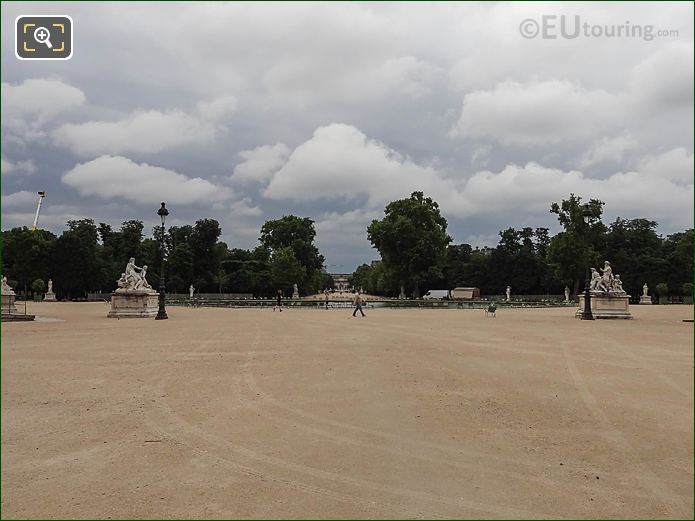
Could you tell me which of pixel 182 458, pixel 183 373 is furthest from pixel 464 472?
pixel 183 373

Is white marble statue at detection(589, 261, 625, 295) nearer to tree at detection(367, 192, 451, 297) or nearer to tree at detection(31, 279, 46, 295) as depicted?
tree at detection(367, 192, 451, 297)

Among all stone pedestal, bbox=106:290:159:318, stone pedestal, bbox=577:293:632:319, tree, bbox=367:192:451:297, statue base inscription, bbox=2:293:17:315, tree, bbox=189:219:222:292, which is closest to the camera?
statue base inscription, bbox=2:293:17:315

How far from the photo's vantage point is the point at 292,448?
6.05 metres

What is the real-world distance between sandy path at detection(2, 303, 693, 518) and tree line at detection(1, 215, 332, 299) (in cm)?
5917

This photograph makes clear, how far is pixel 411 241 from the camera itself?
230 feet

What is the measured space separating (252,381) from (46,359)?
4.87 meters

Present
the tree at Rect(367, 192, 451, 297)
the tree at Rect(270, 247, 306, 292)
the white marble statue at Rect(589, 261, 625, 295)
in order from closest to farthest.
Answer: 1. the white marble statue at Rect(589, 261, 625, 295)
2. the tree at Rect(367, 192, 451, 297)
3. the tree at Rect(270, 247, 306, 292)

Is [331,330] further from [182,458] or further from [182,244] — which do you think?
[182,244]

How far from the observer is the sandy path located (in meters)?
4.40

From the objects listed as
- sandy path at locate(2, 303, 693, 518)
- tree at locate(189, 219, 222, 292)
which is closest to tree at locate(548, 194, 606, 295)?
tree at locate(189, 219, 222, 292)

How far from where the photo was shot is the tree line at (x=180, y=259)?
64812 millimetres

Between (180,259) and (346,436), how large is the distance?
258ft

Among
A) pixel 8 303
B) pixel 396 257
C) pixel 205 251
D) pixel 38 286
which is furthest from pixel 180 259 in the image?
pixel 8 303

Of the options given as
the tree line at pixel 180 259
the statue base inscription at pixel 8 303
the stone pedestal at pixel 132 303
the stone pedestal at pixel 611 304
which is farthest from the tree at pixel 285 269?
the stone pedestal at pixel 611 304
